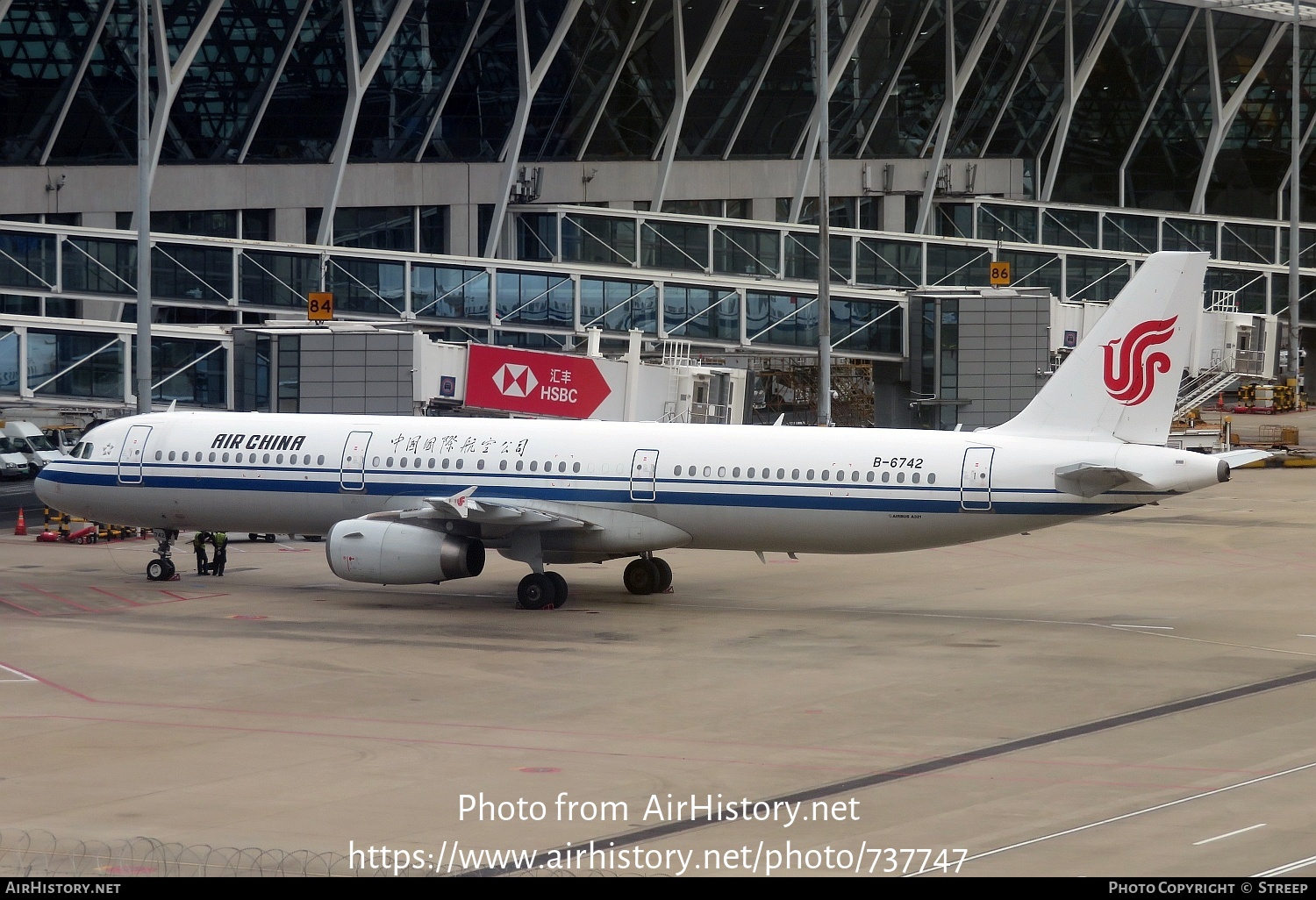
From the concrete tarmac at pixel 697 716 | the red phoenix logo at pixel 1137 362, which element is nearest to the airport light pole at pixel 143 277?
the concrete tarmac at pixel 697 716

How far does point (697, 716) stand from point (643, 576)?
11.9 m

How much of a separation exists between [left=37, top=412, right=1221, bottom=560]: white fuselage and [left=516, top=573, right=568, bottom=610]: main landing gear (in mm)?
785

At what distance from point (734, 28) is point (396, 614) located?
52864mm

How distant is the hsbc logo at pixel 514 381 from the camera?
4591 centimetres

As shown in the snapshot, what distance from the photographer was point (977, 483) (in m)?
31.5

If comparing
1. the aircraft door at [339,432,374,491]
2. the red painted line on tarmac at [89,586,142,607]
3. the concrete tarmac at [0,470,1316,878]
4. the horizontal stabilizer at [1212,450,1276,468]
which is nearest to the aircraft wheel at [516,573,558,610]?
the concrete tarmac at [0,470,1316,878]

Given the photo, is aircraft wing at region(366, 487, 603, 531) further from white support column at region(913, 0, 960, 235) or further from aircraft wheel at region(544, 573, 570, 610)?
white support column at region(913, 0, 960, 235)

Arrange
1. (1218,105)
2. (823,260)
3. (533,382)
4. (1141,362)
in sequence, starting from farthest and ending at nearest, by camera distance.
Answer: (1218,105)
(823,260)
(533,382)
(1141,362)

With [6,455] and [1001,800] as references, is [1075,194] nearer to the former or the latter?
[6,455]

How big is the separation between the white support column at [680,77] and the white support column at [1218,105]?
34288mm

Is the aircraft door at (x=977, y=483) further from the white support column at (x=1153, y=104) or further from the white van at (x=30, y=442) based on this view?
the white support column at (x=1153, y=104)

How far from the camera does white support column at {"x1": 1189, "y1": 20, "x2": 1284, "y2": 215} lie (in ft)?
327

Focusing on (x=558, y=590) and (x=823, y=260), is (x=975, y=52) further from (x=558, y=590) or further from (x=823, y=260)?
(x=558, y=590)

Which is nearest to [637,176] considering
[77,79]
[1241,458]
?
→ [77,79]
